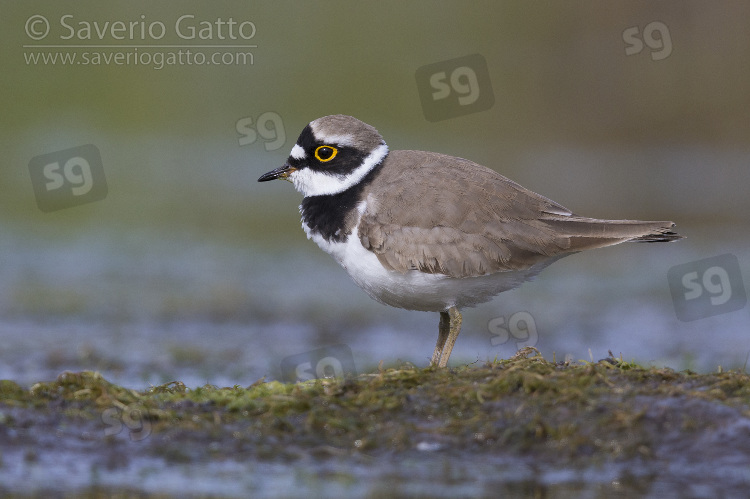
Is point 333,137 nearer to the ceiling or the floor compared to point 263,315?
nearer to the ceiling

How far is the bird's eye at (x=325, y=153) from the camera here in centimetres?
878

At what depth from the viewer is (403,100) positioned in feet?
69.6

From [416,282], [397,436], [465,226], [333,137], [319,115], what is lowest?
[397,436]

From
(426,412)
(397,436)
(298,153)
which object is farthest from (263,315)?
(397,436)

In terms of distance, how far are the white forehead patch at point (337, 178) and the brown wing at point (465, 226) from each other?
213 millimetres

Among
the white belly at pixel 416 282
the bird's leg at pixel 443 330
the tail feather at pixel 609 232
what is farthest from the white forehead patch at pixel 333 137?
the tail feather at pixel 609 232

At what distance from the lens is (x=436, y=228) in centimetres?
819

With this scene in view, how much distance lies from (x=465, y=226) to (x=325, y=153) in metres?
1.43

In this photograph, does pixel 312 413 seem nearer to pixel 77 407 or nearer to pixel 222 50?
pixel 77 407

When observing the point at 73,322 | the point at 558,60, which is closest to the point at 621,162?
the point at 558,60

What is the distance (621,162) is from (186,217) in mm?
9081

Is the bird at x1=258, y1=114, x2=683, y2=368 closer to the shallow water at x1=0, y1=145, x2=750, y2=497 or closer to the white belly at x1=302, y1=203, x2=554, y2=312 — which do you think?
the white belly at x1=302, y1=203, x2=554, y2=312

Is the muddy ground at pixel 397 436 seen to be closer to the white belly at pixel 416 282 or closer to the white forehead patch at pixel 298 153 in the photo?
the white belly at pixel 416 282

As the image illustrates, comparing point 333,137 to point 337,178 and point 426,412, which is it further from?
point 426,412
